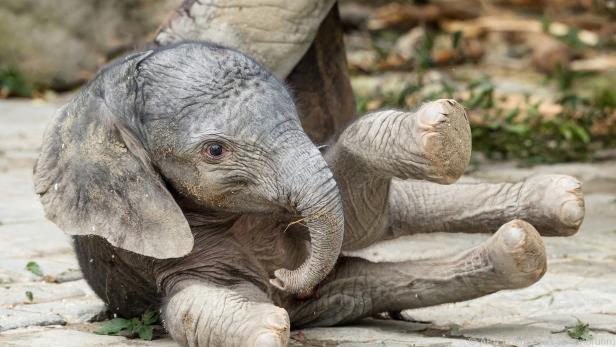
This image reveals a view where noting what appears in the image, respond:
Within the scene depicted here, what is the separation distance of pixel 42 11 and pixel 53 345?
303 inches

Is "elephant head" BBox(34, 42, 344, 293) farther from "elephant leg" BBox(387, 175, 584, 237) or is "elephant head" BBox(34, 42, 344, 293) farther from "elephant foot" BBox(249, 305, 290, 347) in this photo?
"elephant leg" BBox(387, 175, 584, 237)

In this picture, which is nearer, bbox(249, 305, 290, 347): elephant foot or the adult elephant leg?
bbox(249, 305, 290, 347): elephant foot

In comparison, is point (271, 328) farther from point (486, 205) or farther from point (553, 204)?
point (486, 205)

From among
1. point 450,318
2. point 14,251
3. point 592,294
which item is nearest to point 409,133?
point 450,318

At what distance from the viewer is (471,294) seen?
410 cm

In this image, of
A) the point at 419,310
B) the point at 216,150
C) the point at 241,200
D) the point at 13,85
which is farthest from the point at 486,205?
the point at 13,85

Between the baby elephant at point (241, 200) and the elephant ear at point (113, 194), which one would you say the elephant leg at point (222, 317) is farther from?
the elephant ear at point (113, 194)

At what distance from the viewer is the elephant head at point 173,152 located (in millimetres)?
3758

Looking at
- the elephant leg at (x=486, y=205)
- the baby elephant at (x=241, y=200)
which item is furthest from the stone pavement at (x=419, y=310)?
the elephant leg at (x=486, y=205)

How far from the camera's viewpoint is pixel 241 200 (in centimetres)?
387

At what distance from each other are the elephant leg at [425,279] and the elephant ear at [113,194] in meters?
0.63

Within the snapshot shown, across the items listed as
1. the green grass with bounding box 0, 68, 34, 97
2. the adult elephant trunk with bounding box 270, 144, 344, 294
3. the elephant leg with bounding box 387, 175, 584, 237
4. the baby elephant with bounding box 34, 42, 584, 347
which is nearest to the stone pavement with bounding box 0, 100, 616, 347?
the baby elephant with bounding box 34, 42, 584, 347

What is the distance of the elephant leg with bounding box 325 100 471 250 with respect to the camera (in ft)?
12.0

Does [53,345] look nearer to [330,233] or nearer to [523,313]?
[330,233]
